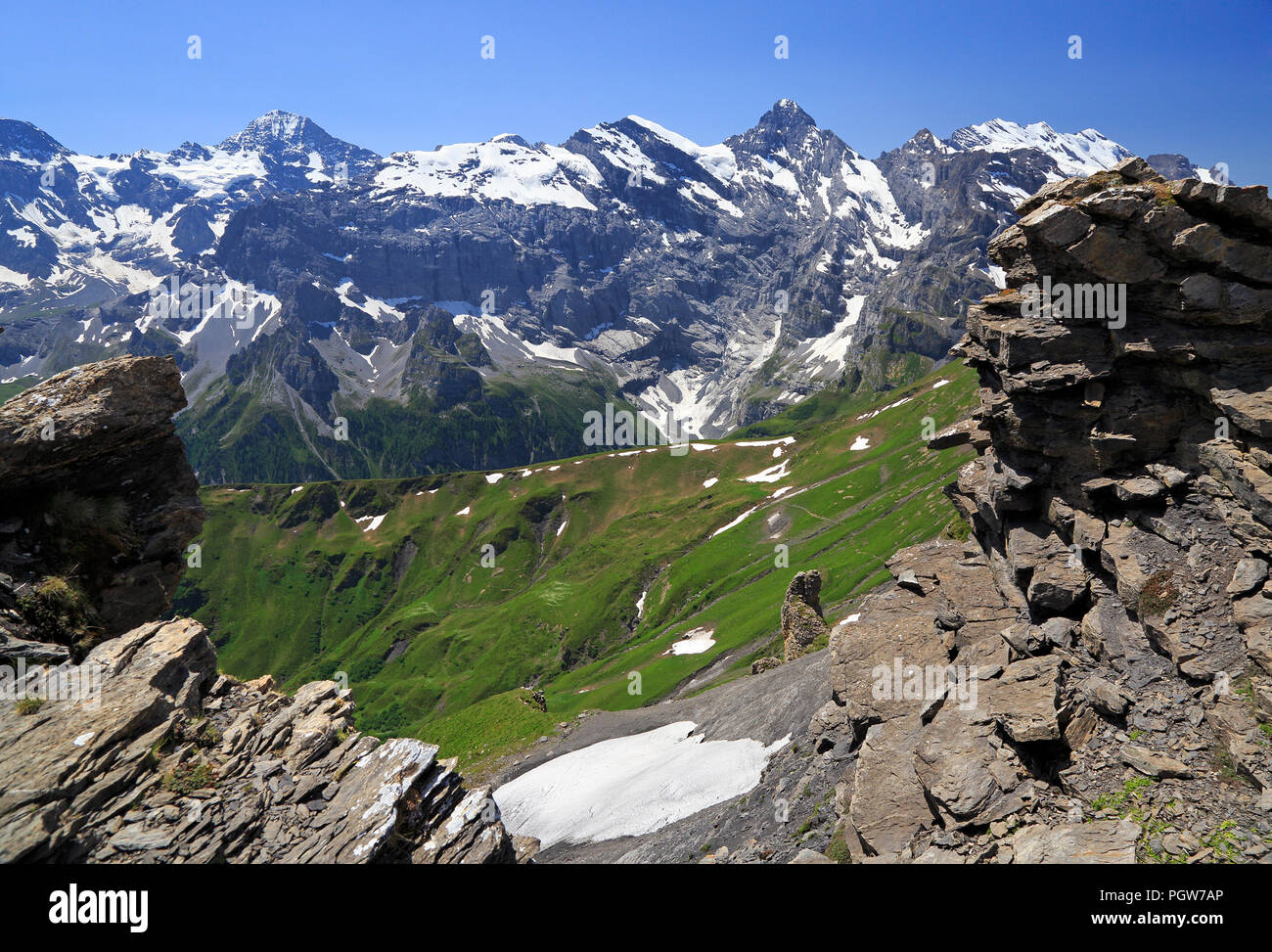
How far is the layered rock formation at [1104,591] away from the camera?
59.5 feet

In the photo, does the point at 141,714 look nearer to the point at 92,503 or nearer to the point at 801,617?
the point at 92,503

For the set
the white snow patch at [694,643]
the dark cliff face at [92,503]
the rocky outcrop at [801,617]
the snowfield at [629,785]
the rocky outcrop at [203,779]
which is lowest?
the white snow patch at [694,643]

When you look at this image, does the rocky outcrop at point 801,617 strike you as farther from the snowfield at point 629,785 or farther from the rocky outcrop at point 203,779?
the rocky outcrop at point 203,779

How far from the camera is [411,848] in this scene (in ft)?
65.3

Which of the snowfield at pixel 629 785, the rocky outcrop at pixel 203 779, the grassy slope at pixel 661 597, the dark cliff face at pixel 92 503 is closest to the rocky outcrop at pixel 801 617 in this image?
the snowfield at pixel 629 785

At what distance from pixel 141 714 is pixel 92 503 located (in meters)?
11.7

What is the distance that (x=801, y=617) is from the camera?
6041 centimetres

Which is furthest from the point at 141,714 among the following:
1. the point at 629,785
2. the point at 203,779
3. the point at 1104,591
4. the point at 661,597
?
the point at 661,597

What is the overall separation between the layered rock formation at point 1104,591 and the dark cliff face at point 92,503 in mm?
30520

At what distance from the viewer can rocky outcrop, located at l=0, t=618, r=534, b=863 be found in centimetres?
1625

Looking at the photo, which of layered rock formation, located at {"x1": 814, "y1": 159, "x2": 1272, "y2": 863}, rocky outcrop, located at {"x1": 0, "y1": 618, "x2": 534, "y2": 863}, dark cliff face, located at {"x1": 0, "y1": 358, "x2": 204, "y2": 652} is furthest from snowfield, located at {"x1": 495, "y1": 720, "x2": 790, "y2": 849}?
dark cliff face, located at {"x1": 0, "y1": 358, "x2": 204, "y2": 652}

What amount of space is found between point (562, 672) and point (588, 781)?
92.1 meters
